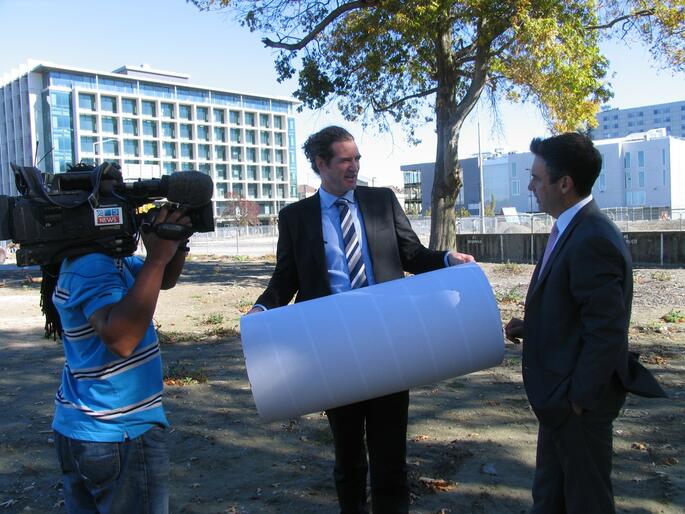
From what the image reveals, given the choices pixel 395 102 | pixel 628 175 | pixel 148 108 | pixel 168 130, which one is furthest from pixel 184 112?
pixel 395 102

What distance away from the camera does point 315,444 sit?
165 inches

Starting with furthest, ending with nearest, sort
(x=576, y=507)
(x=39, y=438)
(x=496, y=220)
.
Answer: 1. (x=496, y=220)
2. (x=39, y=438)
3. (x=576, y=507)

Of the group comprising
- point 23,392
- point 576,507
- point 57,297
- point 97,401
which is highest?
point 57,297

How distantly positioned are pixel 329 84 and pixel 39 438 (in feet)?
37.9

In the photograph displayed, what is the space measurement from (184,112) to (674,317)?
3438 inches

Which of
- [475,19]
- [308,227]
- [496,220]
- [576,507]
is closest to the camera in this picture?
[576,507]

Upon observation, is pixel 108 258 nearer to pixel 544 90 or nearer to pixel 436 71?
pixel 544 90

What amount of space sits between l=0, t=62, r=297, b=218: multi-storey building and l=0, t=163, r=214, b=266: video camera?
64900 millimetres

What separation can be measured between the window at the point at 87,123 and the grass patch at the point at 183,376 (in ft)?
255

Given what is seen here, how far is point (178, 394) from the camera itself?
5.51 meters

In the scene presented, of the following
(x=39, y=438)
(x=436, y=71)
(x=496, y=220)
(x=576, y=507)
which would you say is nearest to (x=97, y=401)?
(x=576, y=507)

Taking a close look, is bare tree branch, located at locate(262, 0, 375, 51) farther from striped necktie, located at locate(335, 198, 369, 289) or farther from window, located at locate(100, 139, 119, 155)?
window, located at locate(100, 139, 119, 155)

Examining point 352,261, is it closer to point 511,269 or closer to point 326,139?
point 326,139

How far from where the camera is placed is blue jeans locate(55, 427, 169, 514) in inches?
70.0
